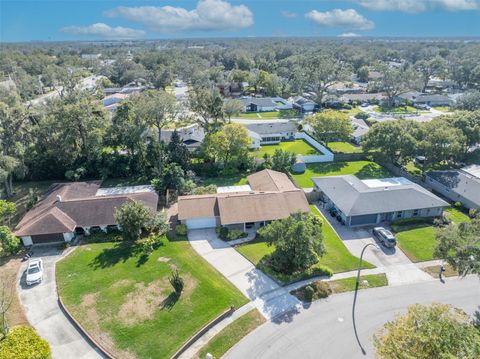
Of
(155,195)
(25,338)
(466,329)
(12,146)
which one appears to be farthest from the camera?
(12,146)

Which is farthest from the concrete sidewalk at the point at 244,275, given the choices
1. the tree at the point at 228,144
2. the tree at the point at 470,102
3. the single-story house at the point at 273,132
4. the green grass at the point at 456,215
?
the tree at the point at 470,102

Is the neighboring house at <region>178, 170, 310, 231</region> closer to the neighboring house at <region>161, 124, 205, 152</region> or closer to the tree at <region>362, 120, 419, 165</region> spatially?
the tree at <region>362, 120, 419, 165</region>

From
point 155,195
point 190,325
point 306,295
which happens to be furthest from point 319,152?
point 190,325

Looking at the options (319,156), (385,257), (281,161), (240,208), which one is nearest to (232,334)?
(240,208)

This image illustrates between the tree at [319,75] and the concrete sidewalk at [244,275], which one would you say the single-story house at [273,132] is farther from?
the concrete sidewalk at [244,275]

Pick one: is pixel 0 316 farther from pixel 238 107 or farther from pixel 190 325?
pixel 238 107
